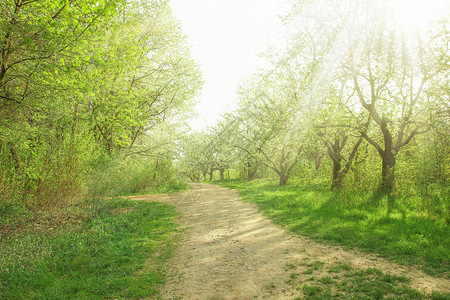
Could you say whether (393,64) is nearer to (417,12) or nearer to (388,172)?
(417,12)

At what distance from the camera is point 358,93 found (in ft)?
39.9

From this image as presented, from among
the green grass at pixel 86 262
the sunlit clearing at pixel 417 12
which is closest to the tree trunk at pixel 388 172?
the sunlit clearing at pixel 417 12

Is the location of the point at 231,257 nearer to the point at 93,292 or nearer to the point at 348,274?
the point at 348,274

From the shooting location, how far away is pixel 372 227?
23.8ft

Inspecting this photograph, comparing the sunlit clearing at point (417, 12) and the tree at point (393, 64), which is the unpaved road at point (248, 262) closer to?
the tree at point (393, 64)

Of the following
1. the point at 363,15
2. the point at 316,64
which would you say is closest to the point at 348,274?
the point at 316,64

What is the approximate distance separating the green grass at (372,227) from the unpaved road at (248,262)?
0.50 m

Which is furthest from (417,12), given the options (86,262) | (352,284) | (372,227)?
(86,262)

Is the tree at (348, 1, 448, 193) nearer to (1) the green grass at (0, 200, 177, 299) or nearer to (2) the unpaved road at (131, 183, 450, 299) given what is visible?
(2) the unpaved road at (131, 183, 450, 299)

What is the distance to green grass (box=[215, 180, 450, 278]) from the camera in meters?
5.39

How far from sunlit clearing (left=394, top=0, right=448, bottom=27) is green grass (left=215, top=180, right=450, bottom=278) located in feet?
25.3

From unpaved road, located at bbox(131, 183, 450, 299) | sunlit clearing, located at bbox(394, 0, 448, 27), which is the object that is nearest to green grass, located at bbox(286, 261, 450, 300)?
unpaved road, located at bbox(131, 183, 450, 299)

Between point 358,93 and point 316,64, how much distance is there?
2732 mm

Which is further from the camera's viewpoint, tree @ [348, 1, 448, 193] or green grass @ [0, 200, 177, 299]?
tree @ [348, 1, 448, 193]
